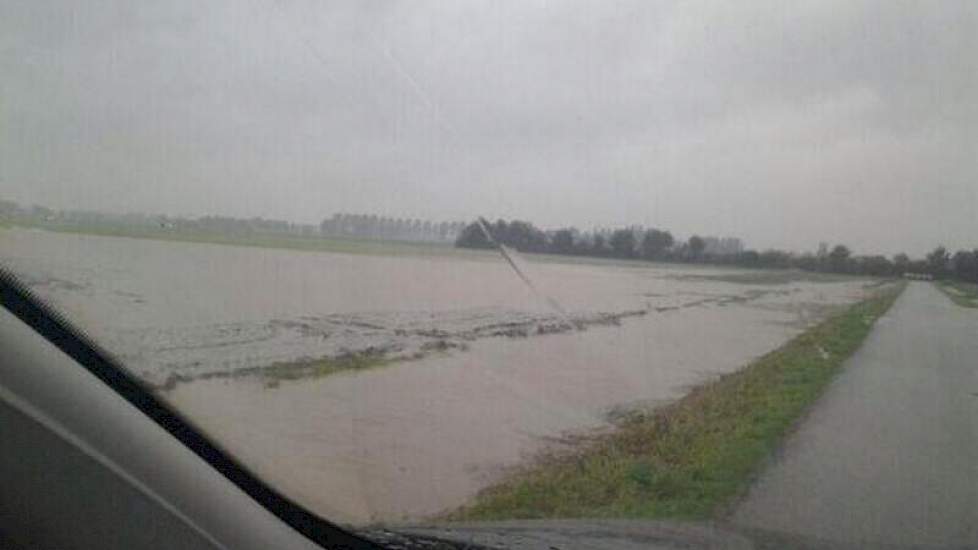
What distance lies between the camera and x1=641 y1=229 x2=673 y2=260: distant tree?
3.77 m

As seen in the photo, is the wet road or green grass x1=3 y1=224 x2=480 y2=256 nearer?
the wet road

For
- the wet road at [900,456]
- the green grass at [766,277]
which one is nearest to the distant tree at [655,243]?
the green grass at [766,277]

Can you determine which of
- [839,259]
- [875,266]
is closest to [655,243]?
[839,259]

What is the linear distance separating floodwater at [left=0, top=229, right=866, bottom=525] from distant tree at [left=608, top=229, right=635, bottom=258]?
145mm

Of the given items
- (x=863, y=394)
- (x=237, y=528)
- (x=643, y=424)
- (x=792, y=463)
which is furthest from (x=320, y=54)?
(x=863, y=394)

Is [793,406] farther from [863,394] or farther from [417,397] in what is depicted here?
[417,397]

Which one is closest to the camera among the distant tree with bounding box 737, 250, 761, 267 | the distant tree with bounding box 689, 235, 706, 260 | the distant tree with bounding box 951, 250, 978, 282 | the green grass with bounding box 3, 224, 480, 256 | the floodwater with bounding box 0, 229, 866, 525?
the distant tree with bounding box 951, 250, 978, 282

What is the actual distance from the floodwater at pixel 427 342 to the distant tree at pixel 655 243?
0.17 meters

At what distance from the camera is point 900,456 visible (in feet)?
11.9

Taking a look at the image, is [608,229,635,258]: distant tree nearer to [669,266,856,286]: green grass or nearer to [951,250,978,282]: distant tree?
[669,266,856,286]: green grass

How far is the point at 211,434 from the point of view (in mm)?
2697

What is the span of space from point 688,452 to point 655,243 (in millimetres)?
873

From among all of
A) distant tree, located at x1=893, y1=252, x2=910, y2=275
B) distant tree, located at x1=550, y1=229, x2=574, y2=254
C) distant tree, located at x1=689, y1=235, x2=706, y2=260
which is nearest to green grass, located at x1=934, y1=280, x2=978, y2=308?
distant tree, located at x1=893, y1=252, x2=910, y2=275

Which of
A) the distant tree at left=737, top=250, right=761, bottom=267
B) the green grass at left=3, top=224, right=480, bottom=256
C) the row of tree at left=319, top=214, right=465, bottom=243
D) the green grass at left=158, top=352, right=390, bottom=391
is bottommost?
the green grass at left=158, top=352, right=390, bottom=391
